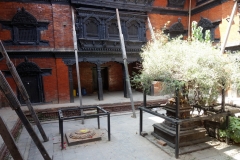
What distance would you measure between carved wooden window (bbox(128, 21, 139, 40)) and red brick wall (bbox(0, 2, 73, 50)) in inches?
176

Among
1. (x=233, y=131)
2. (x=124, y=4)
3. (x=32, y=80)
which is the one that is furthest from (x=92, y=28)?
(x=233, y=131)

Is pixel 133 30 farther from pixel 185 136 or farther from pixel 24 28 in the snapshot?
pixel 185 136

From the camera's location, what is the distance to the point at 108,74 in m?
16.5

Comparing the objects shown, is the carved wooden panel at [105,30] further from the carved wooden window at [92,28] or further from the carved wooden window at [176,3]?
the carved wooden window at [176,3]

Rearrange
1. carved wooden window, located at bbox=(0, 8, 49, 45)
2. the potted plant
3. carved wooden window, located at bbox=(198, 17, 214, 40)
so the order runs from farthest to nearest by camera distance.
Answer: carved wooden window, located at bbox=(198, 17, 214, 40) < carved wooden window, located at bbox=(0, 8, 49, 45) < the potted plant

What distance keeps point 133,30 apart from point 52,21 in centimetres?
594

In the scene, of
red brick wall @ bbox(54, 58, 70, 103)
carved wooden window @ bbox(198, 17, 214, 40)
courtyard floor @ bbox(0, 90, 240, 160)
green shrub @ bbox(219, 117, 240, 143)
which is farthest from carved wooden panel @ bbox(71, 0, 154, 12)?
green shrub @ bbox(219, 117, 240, 143)

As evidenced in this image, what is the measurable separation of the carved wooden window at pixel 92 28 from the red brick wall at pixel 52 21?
4.00 ft

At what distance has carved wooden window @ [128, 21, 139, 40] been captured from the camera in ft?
42.7

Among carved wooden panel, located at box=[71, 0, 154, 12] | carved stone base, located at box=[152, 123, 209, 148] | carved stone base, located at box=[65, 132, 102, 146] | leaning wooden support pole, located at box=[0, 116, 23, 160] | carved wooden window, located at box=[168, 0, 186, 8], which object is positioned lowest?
carved stone base, located at box=[65, 132, 102, 146]

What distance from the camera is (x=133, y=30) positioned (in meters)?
13.1

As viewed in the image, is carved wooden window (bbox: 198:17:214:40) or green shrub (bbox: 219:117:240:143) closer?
green shrub (bbox: 219:117:240:143)

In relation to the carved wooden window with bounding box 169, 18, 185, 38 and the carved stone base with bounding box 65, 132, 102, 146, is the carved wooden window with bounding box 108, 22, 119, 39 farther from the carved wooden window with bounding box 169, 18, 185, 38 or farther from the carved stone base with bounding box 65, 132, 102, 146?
the carved stone base with bounding box 65, 132, 102, 146

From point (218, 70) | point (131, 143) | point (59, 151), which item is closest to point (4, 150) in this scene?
point (59, 151)
